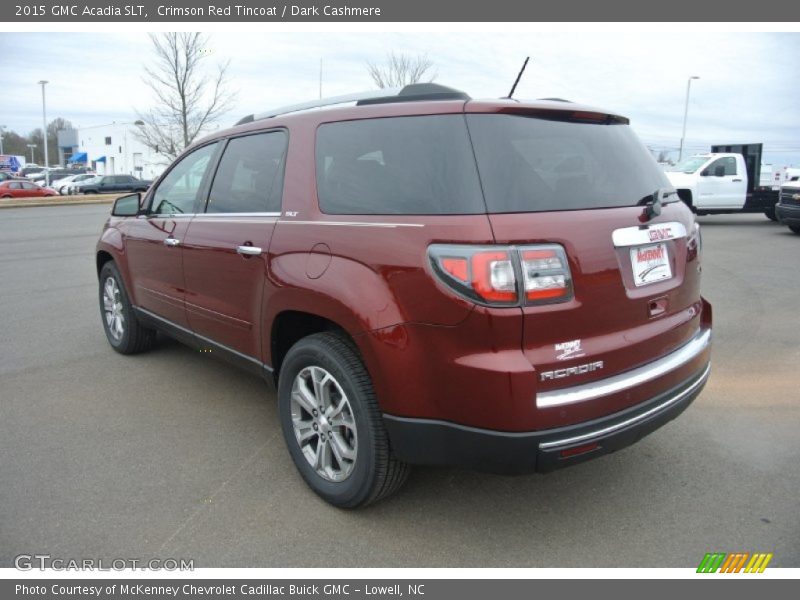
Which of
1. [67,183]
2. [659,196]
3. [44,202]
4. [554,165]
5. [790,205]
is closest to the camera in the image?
[554,165]

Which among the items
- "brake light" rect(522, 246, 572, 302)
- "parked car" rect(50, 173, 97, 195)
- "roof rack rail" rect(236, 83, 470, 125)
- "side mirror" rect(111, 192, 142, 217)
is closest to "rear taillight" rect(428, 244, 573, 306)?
"brake light" rect(522, 246, 572, 302)

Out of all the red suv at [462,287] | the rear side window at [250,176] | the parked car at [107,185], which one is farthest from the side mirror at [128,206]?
the parked car at [107,185]

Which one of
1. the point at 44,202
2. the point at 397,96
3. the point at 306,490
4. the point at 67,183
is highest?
the point at 67,183

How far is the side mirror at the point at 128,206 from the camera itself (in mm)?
5000

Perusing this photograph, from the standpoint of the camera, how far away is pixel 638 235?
272cm

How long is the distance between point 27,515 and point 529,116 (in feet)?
9.84

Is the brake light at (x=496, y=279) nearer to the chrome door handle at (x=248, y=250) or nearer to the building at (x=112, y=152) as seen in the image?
the chrome door handle at (x=248, y=250)

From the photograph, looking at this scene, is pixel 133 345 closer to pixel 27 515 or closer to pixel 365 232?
pixel 27 515

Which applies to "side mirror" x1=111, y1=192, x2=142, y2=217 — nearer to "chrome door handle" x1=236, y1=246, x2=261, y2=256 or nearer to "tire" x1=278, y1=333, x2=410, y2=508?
"chrome door handle" x1=236, y1=246, x2=261, y2=256

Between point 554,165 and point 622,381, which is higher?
point 554,165

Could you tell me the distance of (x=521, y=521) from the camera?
2.95m

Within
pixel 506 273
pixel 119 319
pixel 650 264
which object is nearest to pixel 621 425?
pixel 650 264

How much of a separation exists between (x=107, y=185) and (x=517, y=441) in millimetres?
43213

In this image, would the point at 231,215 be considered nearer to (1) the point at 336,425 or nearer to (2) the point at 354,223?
(2) the point at 354,223
